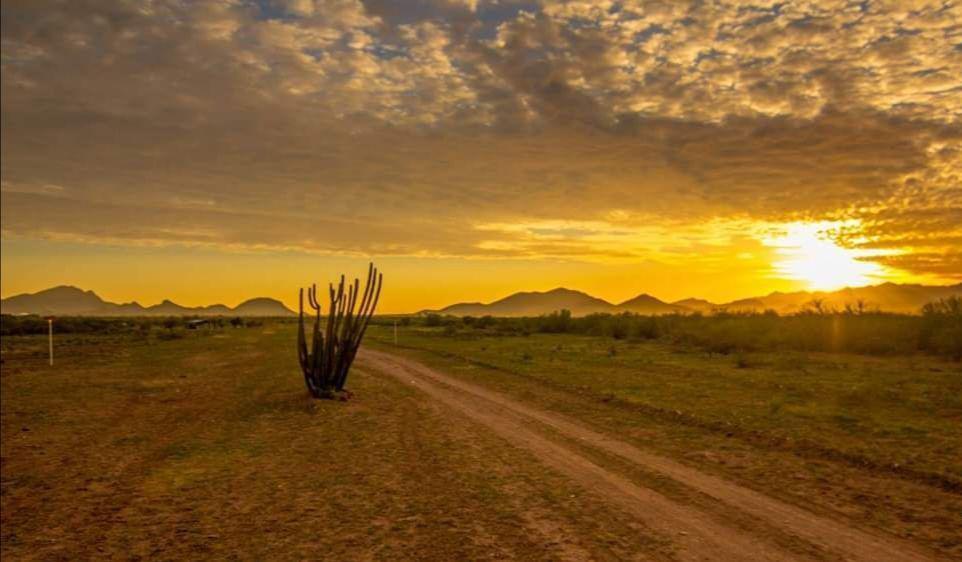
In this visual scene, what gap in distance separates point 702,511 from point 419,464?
4.80m

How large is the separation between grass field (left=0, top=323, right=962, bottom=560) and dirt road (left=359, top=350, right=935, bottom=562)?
9.4 inches

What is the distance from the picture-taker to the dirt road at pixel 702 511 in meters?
7.43

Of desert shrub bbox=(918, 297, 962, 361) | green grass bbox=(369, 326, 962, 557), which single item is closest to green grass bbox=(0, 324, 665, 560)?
green grass bbox=(369, 326, 962, 557)

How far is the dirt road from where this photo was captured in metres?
7.43

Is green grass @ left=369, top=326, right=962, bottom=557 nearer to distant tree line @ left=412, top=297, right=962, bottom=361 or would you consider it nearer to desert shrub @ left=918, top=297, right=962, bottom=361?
desert shrub @ left=918, top=297, right=962, bottom=361

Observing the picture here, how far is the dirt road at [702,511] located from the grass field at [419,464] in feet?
0.79

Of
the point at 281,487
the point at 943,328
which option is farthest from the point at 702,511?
the point at 943,328

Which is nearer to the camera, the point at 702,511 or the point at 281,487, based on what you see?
the point at 702,511

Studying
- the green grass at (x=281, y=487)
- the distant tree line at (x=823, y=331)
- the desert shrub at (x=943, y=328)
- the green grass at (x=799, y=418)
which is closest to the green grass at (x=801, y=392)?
the green grass at (x=799, y=418)

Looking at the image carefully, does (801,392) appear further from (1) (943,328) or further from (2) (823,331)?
(2) (823,331)

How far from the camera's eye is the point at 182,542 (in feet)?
28.2

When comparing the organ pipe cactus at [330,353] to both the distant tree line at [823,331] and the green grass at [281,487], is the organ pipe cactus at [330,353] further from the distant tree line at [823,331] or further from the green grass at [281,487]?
the distant tree line at [823,331]

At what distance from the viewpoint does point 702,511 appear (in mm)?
8852

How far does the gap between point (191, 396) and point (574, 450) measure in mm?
13915
